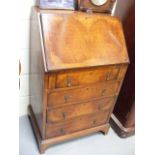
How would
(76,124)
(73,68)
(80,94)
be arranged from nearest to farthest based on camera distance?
(73,68) < (80,94) < (76,124)

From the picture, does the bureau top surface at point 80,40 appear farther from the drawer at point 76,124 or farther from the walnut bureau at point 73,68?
the drawer at point 76,124

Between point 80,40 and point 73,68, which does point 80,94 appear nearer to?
point 73,68

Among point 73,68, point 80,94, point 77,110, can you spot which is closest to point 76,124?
point 77,110

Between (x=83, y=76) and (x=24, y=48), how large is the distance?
64 centimetres

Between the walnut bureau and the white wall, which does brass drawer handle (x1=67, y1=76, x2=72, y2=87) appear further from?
the white wall

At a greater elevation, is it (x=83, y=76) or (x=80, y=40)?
(x=80, y=40)

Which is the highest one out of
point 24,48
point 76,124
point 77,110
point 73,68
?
point 73,68

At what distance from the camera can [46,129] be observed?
1.51 metres

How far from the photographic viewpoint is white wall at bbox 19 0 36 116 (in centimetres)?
149

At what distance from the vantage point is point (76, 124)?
1.64 m

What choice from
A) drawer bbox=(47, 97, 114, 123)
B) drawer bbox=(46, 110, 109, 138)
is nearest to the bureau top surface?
drawer bbox=(47, 97, 114, 123)

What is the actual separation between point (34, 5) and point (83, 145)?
4.20 feet

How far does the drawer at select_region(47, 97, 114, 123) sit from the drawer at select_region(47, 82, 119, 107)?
52mm
